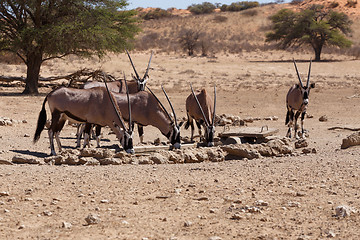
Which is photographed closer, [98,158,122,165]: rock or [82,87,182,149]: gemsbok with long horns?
Answer: [98,158,122,165]: rock

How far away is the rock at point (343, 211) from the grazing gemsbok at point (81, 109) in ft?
16.9

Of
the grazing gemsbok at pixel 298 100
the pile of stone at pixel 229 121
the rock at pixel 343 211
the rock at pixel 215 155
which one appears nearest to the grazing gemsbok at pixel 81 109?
the rock at pixel 215 155

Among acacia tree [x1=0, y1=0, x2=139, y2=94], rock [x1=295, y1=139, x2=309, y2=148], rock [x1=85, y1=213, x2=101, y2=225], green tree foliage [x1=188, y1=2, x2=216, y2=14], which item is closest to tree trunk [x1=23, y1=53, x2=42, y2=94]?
acacia tree [x1=0, y1=0, x2=139, y2=94]

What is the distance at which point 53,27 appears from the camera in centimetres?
1945

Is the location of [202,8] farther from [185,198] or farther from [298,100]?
[185,198]

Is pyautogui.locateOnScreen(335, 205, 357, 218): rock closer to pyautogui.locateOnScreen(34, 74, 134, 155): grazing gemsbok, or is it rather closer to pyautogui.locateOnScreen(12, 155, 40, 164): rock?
pyautogui.locateOnScreen(12, 155, 40, 164): rock

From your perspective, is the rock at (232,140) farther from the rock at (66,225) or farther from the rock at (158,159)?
the rock at (66,225)

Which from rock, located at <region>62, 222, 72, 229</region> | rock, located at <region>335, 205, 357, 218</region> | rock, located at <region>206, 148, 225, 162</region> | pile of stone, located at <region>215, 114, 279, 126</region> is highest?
rock, located at <region>335, 205, 357, 218</region>

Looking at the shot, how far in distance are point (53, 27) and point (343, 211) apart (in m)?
16.1

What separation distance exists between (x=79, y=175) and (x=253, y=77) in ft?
64.0

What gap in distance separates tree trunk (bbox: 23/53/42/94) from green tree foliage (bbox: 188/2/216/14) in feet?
165

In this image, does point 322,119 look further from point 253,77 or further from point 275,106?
point 253,77

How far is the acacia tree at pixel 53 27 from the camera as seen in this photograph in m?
19.5

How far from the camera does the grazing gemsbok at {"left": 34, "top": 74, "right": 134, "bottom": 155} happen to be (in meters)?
9.70
